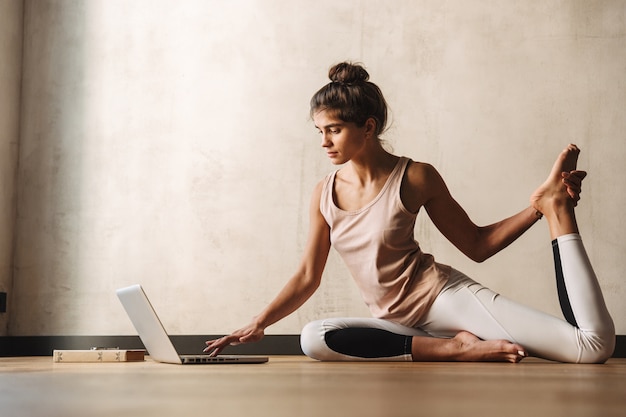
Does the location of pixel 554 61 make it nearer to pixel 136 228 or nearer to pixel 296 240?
pixel 296 240

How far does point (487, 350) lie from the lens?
2.12 m

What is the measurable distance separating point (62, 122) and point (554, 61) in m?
2.53

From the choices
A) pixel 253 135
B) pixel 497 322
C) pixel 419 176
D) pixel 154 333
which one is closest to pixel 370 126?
pixel 419 176

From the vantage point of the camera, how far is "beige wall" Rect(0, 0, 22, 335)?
3939 mm

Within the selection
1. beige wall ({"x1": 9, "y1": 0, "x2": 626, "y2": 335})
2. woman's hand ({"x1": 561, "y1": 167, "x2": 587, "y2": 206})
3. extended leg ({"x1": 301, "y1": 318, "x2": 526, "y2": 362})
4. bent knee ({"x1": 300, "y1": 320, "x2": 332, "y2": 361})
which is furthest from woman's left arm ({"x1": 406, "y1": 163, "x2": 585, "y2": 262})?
beige wall ({"x1": 9, "y1": 0, "x2": 626, "y2": 335})

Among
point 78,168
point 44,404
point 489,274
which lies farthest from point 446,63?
point 44,404

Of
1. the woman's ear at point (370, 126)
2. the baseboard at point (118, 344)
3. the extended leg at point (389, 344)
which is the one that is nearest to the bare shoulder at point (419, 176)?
the woman's ear at point (370, 126)

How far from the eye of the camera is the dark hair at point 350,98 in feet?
7.82

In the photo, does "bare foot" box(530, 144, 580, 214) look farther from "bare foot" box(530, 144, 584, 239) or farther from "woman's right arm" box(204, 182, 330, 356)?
"woman's right arm" box(204, 182, 330, 356)

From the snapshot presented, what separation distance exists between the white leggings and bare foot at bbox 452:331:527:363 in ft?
0.25

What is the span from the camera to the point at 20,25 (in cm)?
414

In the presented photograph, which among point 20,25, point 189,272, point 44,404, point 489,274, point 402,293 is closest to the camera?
point 44,404

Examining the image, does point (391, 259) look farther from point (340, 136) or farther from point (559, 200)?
point (559, 200)

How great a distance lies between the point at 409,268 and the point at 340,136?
46cm
